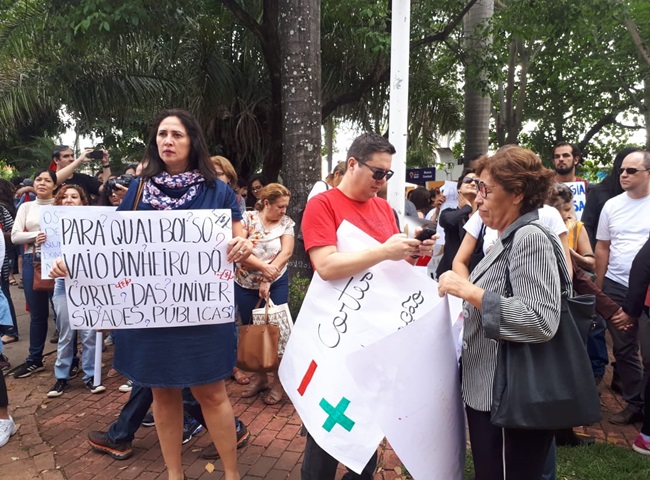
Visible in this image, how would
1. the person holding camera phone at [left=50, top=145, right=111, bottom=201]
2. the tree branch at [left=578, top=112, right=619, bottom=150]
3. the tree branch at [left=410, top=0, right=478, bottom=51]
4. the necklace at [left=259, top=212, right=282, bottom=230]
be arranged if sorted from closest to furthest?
the necklace at [left=259, top=212, right=282, bottom=230] → the person holding camera phone at [left=50, top=145, right=111, bottom=201] → the tree branch at [left=410, top=0, right=478, bottom=51] → the tree branch at [left=578, top=112, right=619, bottom=150]

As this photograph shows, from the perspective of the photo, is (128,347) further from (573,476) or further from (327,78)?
(327,78)

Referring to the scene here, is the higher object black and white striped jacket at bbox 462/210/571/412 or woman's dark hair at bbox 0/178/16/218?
Answer: woman's dark hair at bbox 0/178/16/218

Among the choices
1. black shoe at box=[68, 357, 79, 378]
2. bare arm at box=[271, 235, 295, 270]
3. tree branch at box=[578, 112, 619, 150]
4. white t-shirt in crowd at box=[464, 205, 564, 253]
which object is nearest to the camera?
white t-shirt in crowd at box=[464, 205, 564, 253]

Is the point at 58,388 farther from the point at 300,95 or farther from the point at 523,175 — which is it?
the point at 523,175

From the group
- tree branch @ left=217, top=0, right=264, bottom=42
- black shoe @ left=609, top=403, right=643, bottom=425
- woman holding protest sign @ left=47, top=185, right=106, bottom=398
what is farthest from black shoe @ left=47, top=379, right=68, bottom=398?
tree branch @ left=217, top=0, right=264, bottom=42

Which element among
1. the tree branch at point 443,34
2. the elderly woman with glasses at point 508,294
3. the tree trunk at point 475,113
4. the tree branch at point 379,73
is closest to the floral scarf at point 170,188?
the elderly woman with glasses at point 508,294

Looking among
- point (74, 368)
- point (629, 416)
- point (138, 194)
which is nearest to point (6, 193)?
point (74, 368)

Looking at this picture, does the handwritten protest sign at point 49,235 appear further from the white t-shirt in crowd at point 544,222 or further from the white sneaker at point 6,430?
the white t-shirt in crowd at point 544,222

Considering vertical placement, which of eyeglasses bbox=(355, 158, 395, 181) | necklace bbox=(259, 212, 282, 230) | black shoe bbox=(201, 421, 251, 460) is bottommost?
black shoe bbox=(201, 421, 251, 460)

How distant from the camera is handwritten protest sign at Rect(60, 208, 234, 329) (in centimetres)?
262

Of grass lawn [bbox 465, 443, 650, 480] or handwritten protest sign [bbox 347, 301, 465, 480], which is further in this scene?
grass lawn [bbox 465, 443, 650, 480]

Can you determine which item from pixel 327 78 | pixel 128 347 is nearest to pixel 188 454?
pixel 128 347

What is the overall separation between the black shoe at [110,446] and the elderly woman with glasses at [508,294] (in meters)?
2.39

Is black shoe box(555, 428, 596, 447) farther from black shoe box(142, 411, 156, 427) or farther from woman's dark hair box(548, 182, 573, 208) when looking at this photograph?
black shoe box(142, 411, 156, 427)
